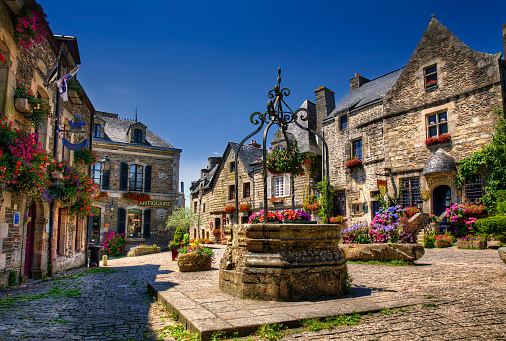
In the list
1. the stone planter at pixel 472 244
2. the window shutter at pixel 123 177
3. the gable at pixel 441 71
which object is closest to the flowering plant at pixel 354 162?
the gable at pixel 441 71

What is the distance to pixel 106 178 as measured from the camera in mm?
22359

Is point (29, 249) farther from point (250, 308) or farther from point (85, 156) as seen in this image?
point (250, 308)

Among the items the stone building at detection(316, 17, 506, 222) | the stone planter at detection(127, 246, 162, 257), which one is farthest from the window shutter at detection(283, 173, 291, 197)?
the stone planter at detection(127, 246, 162, 257)

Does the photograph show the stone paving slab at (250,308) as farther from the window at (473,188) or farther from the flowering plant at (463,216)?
the window at (473,188)

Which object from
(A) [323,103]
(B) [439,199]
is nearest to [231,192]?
(A) [323,103]

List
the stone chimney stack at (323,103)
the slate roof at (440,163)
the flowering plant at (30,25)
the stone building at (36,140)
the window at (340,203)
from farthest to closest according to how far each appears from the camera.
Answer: the stone chimney stack at (323,103) < the window at (340,203) < the slate roof at (440,163) < the flowering plant at (30,25) < the stone building at (36,140)

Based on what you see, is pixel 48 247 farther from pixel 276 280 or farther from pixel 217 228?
pixel 217 228

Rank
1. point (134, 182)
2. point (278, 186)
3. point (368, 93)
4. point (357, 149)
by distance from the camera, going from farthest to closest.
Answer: point (134, 182), point (278, 186), point (368, 93), point (357, 149)

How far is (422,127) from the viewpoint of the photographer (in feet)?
52.3

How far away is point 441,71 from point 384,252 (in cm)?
1025

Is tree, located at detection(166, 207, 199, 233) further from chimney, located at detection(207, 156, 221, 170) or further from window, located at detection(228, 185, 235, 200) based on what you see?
chimney, located at detection(207, 156, 221, 170)

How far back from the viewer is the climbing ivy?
42.0 feet

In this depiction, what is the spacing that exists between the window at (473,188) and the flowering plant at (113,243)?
1839cm

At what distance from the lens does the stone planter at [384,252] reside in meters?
8.77
